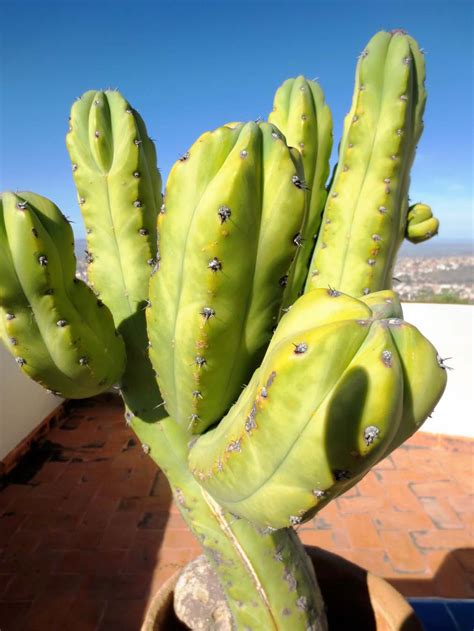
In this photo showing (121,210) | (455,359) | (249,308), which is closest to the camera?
(249,308)

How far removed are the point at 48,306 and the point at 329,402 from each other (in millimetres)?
641

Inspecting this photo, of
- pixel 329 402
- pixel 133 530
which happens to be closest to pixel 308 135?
pixel 329 402

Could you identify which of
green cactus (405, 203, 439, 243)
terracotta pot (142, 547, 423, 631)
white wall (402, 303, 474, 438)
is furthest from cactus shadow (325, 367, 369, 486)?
white wall (402, 303, 474, 438)

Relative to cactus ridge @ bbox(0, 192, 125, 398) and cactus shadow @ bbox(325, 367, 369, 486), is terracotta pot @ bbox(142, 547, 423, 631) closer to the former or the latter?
cactus ridge @ bbox(0, 192, 125, 398)

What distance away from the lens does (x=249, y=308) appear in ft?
3.15

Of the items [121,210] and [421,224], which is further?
[421,224]

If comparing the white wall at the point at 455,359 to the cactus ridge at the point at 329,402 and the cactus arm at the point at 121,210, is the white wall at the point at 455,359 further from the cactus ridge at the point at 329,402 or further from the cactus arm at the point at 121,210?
the cactus ridge at the point at 329,402

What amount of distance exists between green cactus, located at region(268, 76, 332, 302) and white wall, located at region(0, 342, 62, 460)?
280cm

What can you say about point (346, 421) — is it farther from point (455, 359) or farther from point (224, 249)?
point (455, 359)

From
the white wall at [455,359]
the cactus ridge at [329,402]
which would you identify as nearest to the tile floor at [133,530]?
the white wall at [455,359]

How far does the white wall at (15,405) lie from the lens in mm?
3580

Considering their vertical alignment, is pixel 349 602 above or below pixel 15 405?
above

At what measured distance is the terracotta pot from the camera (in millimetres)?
1468

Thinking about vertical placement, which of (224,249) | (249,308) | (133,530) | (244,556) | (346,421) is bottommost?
(133,530)
